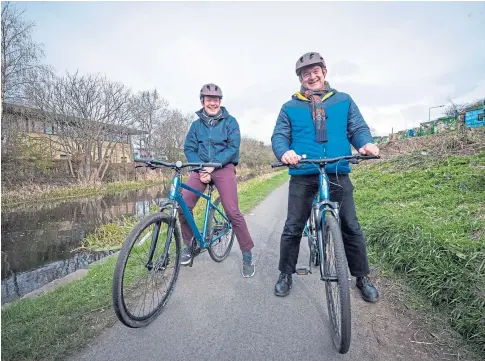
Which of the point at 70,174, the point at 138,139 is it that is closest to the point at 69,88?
the point at 70,174

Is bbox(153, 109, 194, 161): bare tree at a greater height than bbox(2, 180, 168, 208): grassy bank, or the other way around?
bbox(153, 109, 194, 161): bare tree

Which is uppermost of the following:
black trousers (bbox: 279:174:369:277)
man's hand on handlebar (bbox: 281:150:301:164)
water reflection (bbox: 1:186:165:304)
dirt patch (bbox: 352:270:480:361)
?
man's hand on handlebar (bbox: 281:150:301:164)

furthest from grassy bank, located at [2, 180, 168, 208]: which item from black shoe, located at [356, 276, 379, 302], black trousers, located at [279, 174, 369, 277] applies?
black shoe, located at [356, 276, 379, 302]

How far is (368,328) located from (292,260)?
2.94 feet

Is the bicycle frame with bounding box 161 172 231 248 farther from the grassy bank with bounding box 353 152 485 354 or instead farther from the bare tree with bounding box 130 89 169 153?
the bare tree with bounding box 130 89 169 153

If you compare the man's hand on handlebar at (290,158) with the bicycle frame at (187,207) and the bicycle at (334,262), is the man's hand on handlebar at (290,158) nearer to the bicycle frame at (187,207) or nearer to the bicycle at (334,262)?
the bicycle at (334,262)

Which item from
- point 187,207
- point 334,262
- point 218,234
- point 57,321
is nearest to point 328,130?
point 334,262

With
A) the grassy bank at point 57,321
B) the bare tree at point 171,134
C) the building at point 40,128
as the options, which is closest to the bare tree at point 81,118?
the building at point 40,128

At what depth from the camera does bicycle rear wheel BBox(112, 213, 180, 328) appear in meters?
2.05

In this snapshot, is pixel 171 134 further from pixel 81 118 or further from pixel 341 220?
pixel 341 220

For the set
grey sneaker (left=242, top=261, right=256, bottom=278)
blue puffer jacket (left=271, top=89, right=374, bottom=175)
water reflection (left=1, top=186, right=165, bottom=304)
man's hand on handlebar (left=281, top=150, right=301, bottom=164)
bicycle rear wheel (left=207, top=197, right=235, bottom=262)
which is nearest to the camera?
man's hand on handlebar (left=281, top=150, right=301, bottom=164)

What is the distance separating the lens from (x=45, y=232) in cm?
873

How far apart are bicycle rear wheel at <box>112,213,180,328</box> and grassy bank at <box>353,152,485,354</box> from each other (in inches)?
101

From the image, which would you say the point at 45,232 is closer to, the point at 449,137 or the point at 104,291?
the point at 104,291
